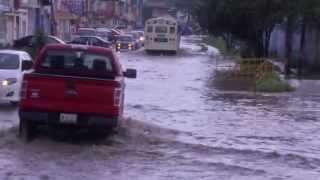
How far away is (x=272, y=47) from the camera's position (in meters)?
61.8

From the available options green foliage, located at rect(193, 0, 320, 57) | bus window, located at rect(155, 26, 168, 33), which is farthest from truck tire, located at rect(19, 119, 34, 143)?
bus window, located at rect(155, 26, 168, 33)

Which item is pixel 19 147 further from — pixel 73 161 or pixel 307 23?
pixel 307 23

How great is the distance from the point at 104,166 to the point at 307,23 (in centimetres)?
3198

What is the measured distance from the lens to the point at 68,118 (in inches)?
634

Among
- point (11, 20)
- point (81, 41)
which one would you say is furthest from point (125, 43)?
point (81, 41)

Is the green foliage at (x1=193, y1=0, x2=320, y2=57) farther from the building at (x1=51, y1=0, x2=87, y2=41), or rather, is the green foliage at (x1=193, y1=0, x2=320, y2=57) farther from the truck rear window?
the building at (x1=51, y1=0, x2=87, y2=41)

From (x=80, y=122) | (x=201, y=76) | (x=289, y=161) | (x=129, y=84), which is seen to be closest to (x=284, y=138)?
(x=289, y=161)

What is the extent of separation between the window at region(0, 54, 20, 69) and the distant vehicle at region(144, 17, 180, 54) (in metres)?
47.3

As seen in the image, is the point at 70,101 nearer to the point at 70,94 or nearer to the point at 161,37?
the point at 70,94

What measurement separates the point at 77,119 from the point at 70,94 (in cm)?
49

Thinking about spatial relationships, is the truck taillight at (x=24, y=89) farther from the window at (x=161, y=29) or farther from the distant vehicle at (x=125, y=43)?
the distant vehicle at (x=125, y=43)

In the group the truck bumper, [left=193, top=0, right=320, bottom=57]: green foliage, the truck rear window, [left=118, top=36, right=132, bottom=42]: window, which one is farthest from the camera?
[left=118, top=36, right=132, bottom=42]: window

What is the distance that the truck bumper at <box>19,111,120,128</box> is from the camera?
631 inches

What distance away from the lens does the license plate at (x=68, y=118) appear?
1606cm
